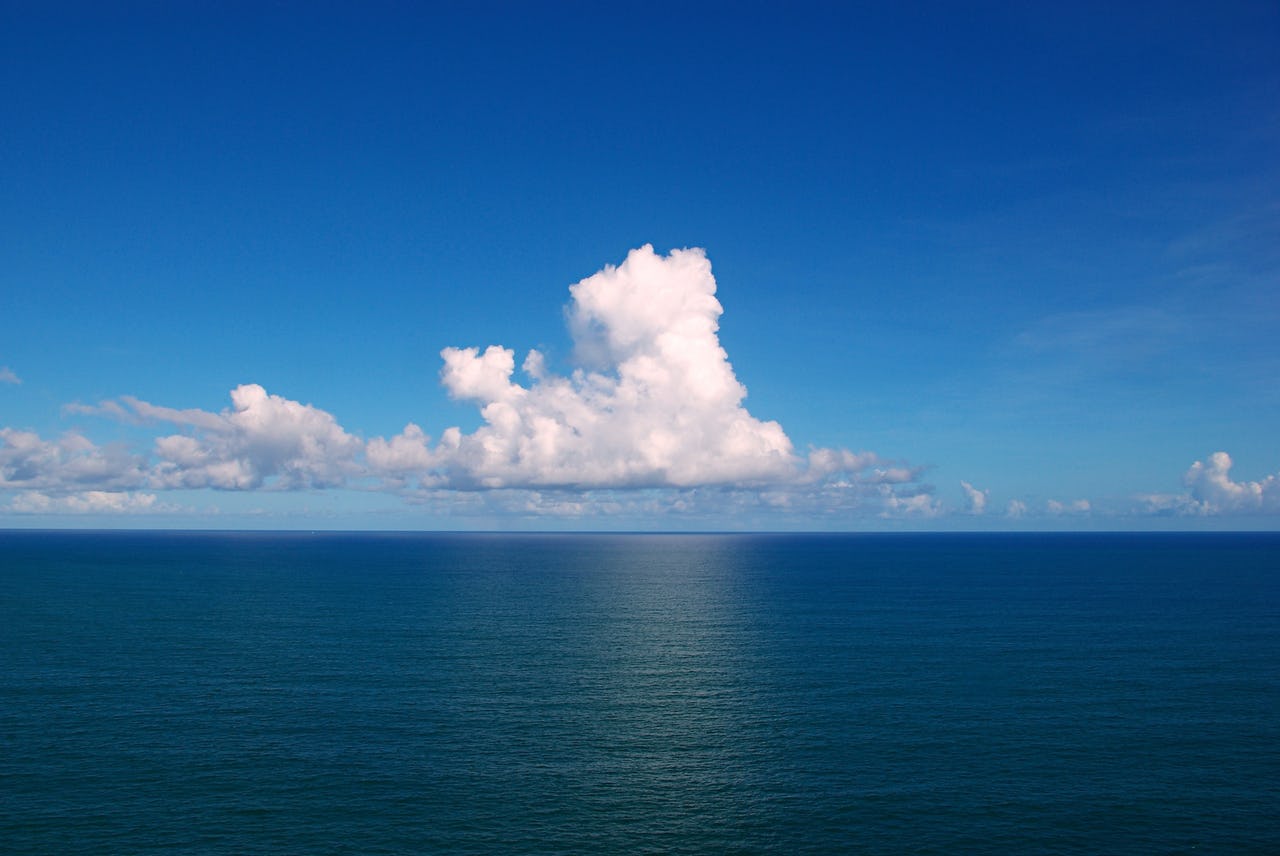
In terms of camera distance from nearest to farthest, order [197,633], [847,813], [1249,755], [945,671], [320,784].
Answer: [847,813] → [320,784] → [1249,755] → [945,671] → [197,633]

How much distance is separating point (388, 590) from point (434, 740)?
12318cm

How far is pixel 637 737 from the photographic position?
70188mm

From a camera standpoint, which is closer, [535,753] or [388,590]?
[535,753]

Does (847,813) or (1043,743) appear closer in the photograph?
(847,813)

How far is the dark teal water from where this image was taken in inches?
2084

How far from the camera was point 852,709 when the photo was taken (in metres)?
77.8

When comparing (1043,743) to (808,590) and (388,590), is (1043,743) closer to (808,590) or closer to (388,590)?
(808,590)

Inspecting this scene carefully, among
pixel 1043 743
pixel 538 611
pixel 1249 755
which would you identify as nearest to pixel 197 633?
pixel 538 611

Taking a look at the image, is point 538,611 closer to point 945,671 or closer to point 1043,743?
point 945,671

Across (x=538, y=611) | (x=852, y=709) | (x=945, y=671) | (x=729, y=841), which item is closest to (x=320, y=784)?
(x=729, y=841)

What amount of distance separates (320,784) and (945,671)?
229ft

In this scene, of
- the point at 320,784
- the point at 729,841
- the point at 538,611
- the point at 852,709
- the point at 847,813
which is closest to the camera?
the point at 729,841

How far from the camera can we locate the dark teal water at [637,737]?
5294 cm

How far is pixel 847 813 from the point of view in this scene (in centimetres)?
5538
